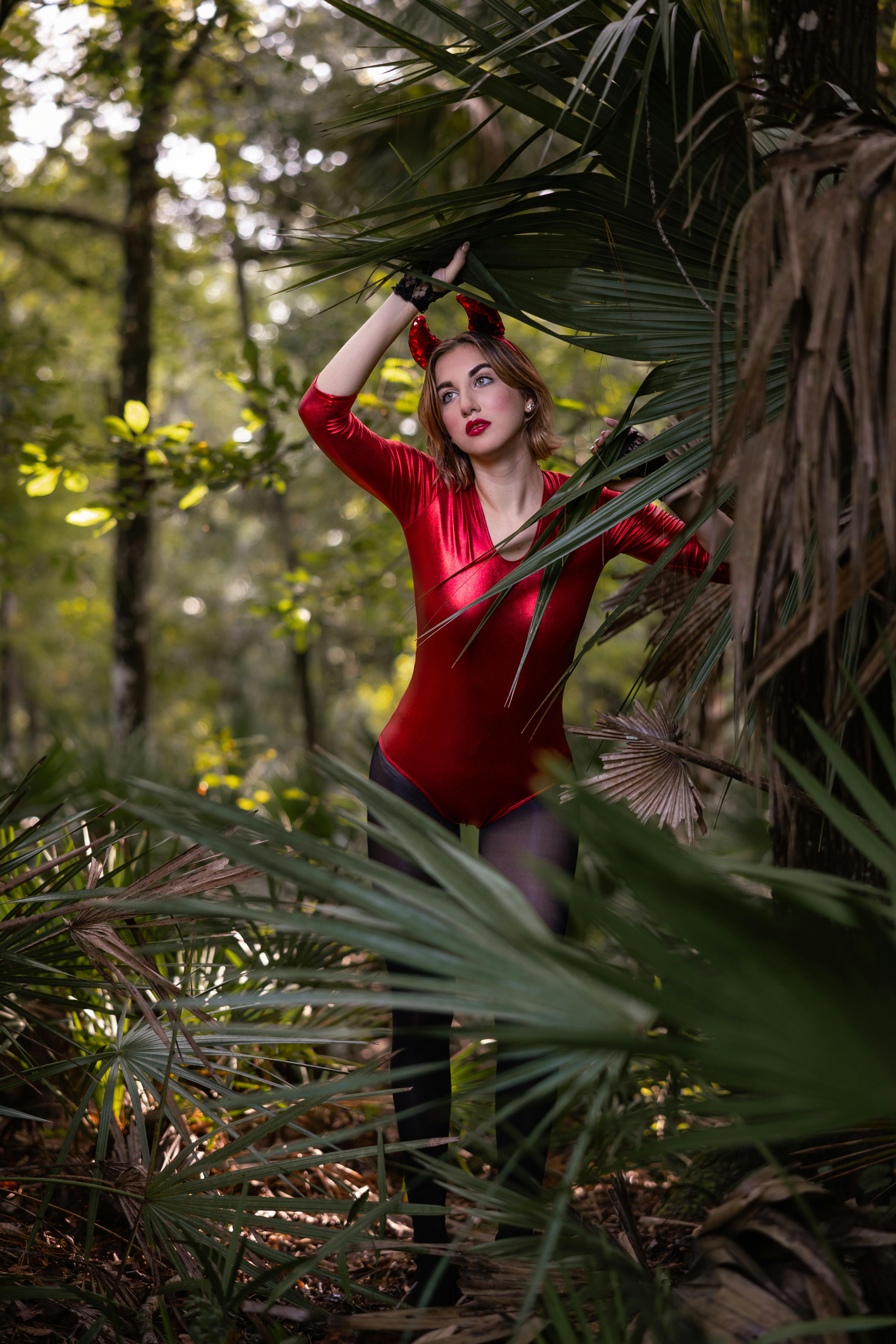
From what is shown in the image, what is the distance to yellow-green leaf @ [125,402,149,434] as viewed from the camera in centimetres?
325

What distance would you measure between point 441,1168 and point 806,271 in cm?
135

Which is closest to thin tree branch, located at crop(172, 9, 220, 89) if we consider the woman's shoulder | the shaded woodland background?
the shaded woodland background

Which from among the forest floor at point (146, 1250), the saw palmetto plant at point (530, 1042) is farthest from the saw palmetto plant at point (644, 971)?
the forest floor at point (146, 1250)

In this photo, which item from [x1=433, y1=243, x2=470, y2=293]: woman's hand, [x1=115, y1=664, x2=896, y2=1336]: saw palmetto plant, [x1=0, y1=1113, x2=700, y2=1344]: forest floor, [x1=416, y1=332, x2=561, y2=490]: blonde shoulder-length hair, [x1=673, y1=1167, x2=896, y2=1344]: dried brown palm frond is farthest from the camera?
[x1=416, y1=332, x2=561, y2=490]: blonde shoulder-length hair

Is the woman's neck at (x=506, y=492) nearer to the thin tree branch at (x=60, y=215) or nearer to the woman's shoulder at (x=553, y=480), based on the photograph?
the woman's shoulder at (x=553, y=480)

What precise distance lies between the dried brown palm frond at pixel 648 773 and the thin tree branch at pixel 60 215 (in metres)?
6.07

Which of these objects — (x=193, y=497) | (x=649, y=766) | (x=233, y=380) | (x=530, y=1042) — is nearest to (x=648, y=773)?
(x=649, y=766)

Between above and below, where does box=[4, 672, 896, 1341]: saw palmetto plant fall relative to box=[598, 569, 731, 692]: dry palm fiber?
below

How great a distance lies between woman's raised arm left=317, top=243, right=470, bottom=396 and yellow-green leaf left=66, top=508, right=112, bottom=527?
161 cm

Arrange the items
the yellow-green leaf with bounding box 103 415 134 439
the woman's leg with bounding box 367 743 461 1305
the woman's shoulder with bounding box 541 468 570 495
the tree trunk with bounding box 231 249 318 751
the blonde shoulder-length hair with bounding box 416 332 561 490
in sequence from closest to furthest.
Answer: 1. the woman's leg with bounding box 367 743 461 1305
2. the blonde shoulder-length hair with bounding box 416 332 561 490
3. the woman's shoulder with bounding box 541 468 570 495
4. the yellow-green leaf with bounding box 103 415 134 439
5. the tree trunk with bounding box 231 249 318 751

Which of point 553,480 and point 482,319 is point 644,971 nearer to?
point 553,480

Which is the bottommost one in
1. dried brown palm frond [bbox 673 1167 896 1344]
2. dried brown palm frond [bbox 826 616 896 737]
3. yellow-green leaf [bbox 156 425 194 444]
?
dried brown palm frond [bbox 673 1167 896 1344]

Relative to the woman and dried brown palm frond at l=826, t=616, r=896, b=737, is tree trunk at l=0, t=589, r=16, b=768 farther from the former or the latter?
dried brown palm frond at l=826, t=616, r=896, b=737

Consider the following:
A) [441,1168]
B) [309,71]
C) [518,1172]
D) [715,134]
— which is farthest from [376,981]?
[309,71]
